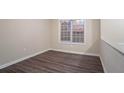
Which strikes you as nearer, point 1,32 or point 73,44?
point 1,32

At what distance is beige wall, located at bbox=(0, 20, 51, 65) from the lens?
12.0 ft

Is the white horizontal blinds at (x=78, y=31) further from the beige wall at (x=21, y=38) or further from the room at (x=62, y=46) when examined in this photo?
the beige wall at (x=21, y=38)

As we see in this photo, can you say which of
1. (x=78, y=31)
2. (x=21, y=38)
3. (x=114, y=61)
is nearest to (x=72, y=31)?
(x=78, y=31)

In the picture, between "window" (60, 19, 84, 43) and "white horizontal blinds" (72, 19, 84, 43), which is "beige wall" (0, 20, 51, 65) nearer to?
"window" (60, 19, 84, 43)

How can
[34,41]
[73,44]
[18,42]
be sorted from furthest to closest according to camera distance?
[73,44], [34,41], [18,42]

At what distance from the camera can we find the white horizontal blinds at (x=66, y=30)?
6.17m

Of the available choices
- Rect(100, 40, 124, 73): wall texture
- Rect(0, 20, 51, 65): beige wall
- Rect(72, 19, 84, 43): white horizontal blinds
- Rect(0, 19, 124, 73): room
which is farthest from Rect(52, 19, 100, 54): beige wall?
Rect(100, 40, 124, 73): wall texture

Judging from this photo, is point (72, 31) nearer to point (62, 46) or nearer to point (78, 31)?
point (78, 31)

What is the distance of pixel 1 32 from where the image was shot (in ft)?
11.5

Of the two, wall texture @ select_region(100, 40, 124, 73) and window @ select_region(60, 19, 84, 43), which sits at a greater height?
window @ select_region(60, 19, 84, 43)

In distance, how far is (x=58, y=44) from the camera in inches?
253
